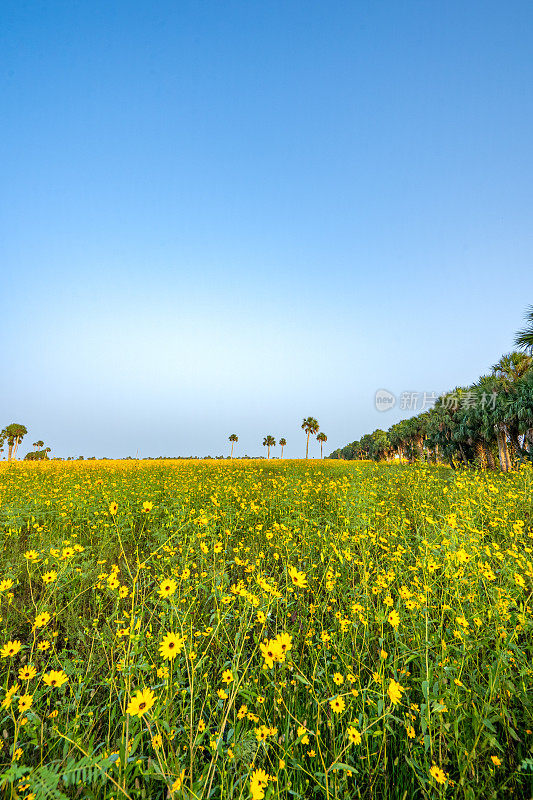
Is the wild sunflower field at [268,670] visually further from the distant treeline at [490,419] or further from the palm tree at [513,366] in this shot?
the palm tree at [513,366]

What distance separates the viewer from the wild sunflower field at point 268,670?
5.32 ft

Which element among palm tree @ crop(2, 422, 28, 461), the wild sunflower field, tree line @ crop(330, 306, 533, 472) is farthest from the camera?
palm tree @ crop(2, 422, 28, 461)

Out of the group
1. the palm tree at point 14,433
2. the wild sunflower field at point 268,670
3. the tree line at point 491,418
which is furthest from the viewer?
the palm tree at point 14,433

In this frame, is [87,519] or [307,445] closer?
[87,519]

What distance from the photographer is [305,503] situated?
6.46 metres

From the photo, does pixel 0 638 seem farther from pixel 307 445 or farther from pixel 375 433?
pixel 375 433

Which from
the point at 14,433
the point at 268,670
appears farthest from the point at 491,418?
the point at 14,433

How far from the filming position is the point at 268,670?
99.6 inches

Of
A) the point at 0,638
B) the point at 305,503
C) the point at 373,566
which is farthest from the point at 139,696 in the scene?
the point at 305,503

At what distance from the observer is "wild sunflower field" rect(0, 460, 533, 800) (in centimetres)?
162

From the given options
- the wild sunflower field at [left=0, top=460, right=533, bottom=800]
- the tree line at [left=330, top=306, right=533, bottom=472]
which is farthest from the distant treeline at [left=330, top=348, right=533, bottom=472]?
the wild sunflower field at [left=0, top=460, right=533, bottom=800]

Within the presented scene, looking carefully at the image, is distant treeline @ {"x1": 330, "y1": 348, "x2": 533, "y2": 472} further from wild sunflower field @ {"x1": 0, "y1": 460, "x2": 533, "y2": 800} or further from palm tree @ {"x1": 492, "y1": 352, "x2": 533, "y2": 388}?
wild sunflower field @ {"x1": 0, "y1": 460, "x2": 533, "y2": 800}

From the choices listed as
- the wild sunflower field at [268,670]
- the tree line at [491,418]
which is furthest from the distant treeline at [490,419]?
the wild sunflower field at [268,670]

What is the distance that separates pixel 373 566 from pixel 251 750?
9.45 ft
